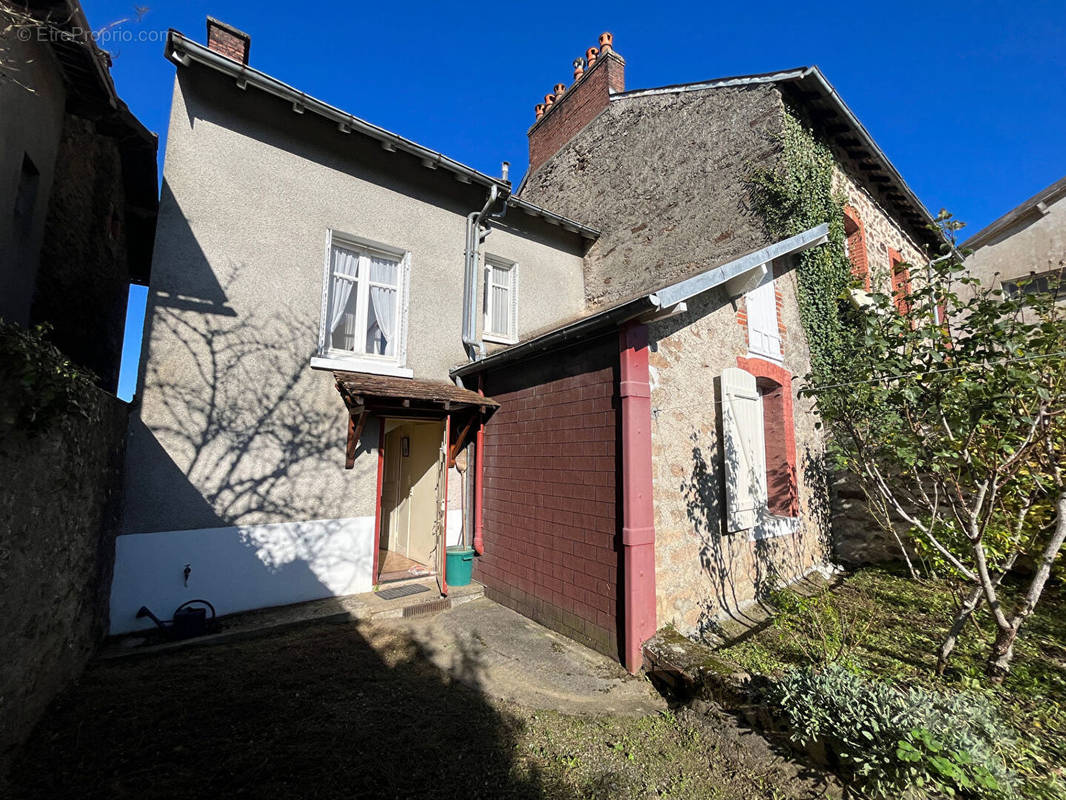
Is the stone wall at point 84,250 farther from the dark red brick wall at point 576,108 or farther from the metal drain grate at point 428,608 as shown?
the dark red brick wall at point 576,108

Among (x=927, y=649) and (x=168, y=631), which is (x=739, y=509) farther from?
(x=168, y=631)

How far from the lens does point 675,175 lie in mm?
8523

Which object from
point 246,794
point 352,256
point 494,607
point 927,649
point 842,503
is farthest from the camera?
point 842,503

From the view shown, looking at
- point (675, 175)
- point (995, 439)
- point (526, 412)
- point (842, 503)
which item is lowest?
point (842, 503)

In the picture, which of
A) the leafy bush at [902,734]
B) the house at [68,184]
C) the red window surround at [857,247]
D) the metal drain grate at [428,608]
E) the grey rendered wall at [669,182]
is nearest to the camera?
the leafy bush at [902,734]

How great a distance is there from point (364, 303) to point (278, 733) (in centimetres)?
499

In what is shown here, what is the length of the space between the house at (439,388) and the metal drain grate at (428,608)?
0.93 ft

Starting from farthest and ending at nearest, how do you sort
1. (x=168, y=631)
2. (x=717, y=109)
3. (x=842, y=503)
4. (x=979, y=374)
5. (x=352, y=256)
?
(x=717, y=109)
(x=842, y=503)
(x=352, y=256)
(x=168, y=631)
(x=979, y=374)

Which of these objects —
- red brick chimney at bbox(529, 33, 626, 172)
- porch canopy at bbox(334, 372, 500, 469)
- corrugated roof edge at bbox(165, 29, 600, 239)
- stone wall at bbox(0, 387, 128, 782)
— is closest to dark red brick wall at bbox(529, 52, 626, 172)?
red brick chimney at bbox(529, 33, 626, 172)

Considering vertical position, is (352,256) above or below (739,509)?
above

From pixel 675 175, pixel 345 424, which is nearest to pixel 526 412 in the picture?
pixel 345 424

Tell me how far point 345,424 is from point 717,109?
8217 millimetres

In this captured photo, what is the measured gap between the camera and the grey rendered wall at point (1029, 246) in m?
12.3

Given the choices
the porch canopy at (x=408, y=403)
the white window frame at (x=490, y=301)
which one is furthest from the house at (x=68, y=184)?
the white window frame at (x=490, y=301)
